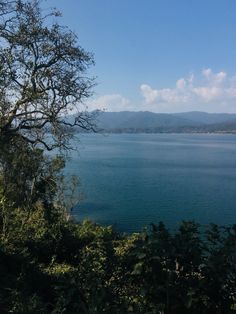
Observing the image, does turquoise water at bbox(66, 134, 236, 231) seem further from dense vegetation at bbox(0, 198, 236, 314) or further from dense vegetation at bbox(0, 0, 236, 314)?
dense vegetation at bbox(0, 198, 236, 314)

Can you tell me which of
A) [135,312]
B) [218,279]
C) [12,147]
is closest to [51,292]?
[135,312]

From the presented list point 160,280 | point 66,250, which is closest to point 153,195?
point 66,250

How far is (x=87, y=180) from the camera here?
2525 inches

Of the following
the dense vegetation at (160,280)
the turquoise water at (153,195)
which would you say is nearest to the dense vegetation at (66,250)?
the dense vegetation at (160,280)

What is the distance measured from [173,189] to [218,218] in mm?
17166

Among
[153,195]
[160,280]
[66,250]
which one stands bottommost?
[153,195]

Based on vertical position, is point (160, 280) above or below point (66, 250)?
above

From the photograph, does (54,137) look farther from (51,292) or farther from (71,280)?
(71,280)

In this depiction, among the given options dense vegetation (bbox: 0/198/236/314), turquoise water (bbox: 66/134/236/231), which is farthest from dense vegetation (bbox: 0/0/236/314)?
turquoise water (bbox: 66/134/236/231)

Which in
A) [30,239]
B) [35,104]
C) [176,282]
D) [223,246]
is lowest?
[30,239]

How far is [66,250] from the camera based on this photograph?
13.1m

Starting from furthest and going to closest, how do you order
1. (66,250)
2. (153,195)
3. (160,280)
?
1. (153,195)
2. (66,250)
3. (160,280)

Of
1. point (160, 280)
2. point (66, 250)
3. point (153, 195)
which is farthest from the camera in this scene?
point (153, 195)

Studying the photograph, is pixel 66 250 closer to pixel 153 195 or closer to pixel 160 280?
pixel 160 280
